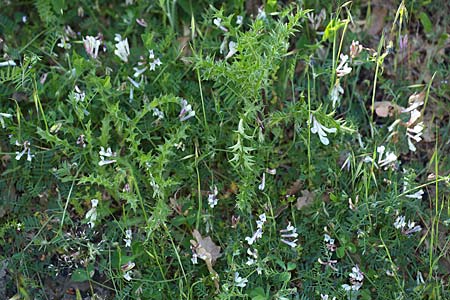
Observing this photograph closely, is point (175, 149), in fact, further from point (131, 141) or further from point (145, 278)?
point (145, 278)

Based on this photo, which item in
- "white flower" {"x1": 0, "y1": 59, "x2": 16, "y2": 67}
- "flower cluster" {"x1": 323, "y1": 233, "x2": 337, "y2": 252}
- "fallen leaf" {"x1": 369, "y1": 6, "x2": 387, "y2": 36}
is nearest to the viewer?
"flower cluster" {"x1": 323, "y1": 233, "x2": 337, "y2": 252}

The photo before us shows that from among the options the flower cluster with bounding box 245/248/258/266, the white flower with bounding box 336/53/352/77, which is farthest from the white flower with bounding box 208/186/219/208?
the white flower with bounding box 336/53/352/77

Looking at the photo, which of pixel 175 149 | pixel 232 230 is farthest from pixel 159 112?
pixel 232 230

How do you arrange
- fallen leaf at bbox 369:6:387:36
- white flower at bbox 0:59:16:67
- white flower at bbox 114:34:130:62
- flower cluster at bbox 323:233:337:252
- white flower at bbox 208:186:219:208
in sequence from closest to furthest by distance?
flower cluster at bbox 323:233:337:252, white flower at bbox 208:186:219:208, white flower at bbox 0:59:16:67, white flower at bbox 114:34:130:62, fallen leaf at bbox 369:6:387:36

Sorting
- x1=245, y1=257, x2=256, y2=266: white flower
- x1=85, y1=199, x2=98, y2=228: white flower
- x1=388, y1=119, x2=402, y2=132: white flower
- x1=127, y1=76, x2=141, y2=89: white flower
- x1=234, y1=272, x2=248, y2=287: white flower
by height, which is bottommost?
x1=234, y1=272, x2=248, y2=287: white flower

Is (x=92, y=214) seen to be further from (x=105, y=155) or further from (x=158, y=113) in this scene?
(x=158, y=113)

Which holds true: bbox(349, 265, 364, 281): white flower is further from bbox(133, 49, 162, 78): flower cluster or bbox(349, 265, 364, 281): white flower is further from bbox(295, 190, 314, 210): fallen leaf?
bbox(133, 49, 162, 78): flower cluster
